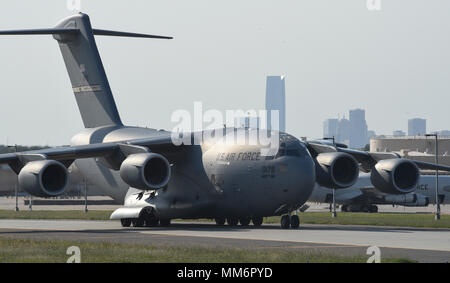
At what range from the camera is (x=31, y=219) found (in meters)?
57.6

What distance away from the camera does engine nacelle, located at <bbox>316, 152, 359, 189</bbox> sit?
4325 centimetres

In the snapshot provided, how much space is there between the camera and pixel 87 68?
1956 inches

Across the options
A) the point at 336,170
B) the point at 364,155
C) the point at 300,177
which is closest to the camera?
the point at 300,177

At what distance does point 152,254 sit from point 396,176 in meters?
21.2

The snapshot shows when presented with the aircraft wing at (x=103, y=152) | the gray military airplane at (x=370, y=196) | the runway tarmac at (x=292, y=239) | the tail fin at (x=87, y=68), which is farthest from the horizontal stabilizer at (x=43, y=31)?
the gray military airplane at (x=370, y=196)

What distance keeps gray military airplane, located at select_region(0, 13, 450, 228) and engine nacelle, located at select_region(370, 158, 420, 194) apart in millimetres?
49

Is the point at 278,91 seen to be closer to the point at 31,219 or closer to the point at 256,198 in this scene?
the point at 256,198

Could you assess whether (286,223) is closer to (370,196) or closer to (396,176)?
(396,176)

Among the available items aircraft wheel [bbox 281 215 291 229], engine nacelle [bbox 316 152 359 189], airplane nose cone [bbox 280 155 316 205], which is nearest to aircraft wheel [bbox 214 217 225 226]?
aircraft wheel [bbox 281 215 291 229]

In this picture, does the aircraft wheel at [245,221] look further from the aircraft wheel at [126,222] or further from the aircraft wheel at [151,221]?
the aircraft wheel at [126,222]

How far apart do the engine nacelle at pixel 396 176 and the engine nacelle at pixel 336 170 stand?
111 cm

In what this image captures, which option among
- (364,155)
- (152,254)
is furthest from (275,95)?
(152,254)

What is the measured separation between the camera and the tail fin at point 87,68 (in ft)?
162
